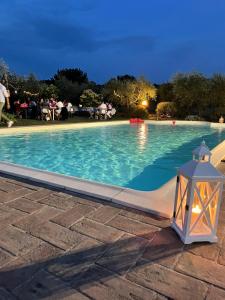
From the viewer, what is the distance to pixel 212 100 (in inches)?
736

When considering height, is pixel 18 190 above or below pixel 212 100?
below

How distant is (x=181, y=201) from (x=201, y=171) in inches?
11.5

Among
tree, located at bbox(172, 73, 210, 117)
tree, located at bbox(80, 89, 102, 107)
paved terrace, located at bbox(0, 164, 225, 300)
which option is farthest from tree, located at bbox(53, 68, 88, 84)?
paved terrace, located at bbox(0, 164, 225, 300)

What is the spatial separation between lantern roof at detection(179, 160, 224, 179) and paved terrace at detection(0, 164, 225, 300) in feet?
1.65

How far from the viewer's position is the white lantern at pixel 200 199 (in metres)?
1.82

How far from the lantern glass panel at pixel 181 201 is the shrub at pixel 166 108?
752 inches

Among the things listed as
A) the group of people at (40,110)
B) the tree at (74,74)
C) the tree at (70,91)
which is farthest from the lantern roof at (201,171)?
the tree at (74,74)

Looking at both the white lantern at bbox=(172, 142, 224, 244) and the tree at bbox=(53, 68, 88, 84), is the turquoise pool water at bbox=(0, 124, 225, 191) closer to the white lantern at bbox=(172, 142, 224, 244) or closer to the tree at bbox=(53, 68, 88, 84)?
the white lantern at bbox=(172, 142, 224, 244)

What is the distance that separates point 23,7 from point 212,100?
Result: 69.2 m

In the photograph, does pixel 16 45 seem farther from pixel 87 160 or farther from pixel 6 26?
pixel 87 160

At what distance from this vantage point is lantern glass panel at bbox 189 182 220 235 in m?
1.85

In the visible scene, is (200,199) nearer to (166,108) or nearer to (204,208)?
(204,208)

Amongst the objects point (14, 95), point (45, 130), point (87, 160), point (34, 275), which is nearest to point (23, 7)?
point (14, 95)

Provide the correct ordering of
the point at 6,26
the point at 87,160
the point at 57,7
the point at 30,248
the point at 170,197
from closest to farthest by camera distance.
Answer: the point at 30,248 → the point at 170,197 → the point at 87,160 → the point at 6,26 → the point at 57,7
